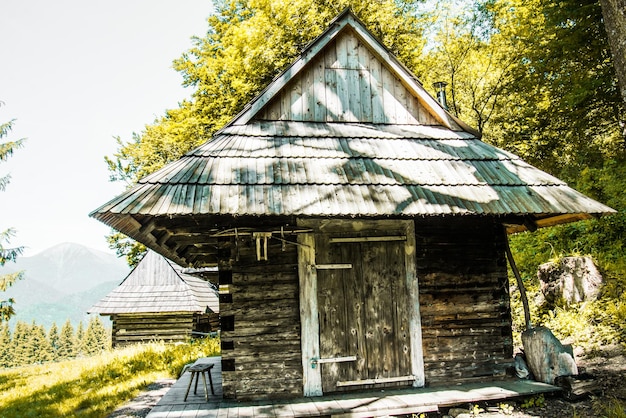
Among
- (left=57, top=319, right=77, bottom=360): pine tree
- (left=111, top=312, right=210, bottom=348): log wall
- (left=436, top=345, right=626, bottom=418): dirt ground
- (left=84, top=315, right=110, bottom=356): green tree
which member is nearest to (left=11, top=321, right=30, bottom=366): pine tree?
(left=57, top=319, right=77, bottom=360): pine tree

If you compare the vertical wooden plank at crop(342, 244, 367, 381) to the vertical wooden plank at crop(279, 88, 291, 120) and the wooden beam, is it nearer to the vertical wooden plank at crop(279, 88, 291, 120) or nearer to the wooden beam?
the wooden beam

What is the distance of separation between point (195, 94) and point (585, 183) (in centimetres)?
1625

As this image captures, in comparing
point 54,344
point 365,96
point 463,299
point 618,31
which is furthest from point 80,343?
point 618,31

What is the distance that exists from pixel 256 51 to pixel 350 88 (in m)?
10.8

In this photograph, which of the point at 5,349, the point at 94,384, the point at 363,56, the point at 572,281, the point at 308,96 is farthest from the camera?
the point at 5,349

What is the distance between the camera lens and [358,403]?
6.26 metres

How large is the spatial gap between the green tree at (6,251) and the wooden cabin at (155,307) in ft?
11.9

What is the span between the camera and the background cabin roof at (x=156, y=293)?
754 inches

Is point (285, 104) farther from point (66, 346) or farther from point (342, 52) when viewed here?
point (66, 346)

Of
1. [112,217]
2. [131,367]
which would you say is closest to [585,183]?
[112,217]

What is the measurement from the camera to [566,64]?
13008 mm

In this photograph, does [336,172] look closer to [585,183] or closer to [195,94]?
[585,183]

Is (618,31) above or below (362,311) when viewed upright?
above

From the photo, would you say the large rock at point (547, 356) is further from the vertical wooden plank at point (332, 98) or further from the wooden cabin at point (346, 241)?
the vertical wooden plank at point (332, 98)
